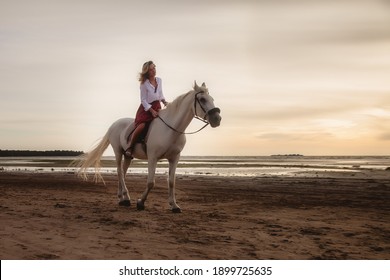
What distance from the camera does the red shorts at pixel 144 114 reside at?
9.10m

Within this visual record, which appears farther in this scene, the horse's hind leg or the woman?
the horse's hind leg

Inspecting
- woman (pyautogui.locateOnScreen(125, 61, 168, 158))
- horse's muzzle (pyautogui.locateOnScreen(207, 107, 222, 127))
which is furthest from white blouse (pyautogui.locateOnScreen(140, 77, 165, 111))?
horse's muzzle (pyautogui.locateOnScreen(207, 107, 222, 127))

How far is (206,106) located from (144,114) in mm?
1723

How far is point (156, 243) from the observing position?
18.6ft

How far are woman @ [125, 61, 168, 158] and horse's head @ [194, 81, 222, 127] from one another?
1168 mm

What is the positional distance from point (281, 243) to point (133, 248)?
6.67 feet

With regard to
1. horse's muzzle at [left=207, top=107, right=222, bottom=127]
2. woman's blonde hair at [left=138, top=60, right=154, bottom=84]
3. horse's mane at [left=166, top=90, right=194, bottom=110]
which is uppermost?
woman's blonde hair at [left=138, top=60, right=154, bottom=84]

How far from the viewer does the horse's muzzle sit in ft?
25.6

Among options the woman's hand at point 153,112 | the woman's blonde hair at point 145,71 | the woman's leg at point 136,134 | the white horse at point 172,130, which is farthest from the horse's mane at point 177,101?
the woman's blonde hair at point 145,71

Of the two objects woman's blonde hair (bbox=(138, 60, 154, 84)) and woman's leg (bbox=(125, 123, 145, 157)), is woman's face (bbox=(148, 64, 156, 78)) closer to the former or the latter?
woman's blonde hair (bbox=(138, 60, 154, 84))

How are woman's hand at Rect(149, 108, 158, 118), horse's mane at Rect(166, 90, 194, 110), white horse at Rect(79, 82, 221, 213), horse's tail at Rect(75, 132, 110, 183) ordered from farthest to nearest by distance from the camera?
horse's tail at Rect(75, 132, 110, 183)
woman's hand at Rect(149, 108, 158, 118)
horse's mane at Rect(166, 90, 194, 110)
white horse at Rect(79, 82, 221, 213)
